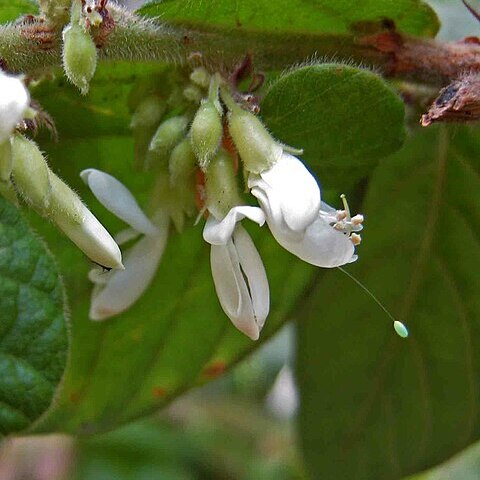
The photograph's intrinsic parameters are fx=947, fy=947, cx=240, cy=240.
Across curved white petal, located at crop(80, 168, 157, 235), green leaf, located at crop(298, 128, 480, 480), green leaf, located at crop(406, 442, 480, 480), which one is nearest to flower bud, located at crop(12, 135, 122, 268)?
curved white petal, located at crop(80, 168, 157, 235)

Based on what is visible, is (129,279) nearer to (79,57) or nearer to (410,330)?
(79,57)

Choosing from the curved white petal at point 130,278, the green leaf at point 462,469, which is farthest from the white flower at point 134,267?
the green leaf at point 462,469

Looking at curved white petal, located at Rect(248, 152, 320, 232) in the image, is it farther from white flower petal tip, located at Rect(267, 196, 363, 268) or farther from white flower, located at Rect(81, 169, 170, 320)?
white flower, located at Rect(81, 169, 170, 320)

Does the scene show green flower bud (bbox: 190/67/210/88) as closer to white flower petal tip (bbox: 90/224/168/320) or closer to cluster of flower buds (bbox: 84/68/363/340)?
cluster of flower buds (bbox: 84/68/363/340)

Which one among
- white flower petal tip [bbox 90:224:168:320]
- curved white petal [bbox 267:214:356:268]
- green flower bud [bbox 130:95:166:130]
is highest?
green flower bud [bbox 130:95:166:130]

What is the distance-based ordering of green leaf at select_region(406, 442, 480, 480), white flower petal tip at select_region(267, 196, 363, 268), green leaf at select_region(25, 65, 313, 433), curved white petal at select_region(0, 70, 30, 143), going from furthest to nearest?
green leaf at select_region(406, 442, 480, 480)
green leaf at select_region(25, 65, 313, 433)
white flower petal tip at select_region(267, 196, 363, 268)
curved white petal at select_region(0, 70, 30, 143)

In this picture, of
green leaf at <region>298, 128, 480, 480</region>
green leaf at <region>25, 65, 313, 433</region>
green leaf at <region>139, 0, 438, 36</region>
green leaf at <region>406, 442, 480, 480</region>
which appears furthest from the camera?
green leaf at <region>406, 442, 480, 480</region>

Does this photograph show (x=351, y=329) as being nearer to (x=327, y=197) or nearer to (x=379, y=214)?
(x=379, y=214)

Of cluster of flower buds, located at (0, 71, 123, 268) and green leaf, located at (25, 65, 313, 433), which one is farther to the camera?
green leaf, located at (25, 65, 313, 433)

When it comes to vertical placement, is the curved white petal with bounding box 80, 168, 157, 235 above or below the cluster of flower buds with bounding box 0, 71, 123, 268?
below
